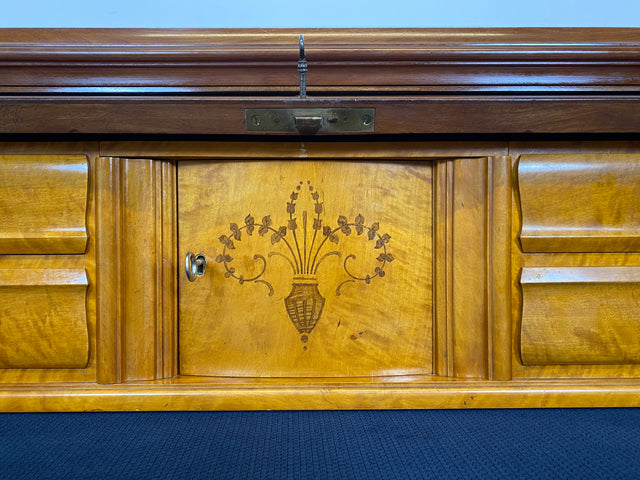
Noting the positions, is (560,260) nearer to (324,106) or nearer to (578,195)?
(578,195)

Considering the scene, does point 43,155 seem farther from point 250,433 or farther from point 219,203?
point 250,433

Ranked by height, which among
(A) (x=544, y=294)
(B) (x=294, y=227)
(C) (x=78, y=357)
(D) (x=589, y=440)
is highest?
(B) (x=294, y=227)

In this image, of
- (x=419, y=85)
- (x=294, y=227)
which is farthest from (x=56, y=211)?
(x=419, y=85)

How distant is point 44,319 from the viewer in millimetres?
750

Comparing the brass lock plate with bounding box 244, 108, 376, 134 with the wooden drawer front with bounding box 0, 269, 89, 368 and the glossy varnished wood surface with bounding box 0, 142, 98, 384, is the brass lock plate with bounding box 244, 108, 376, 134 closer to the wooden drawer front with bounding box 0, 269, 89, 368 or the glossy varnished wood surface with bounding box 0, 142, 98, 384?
the glossy varnished wood surface with bounding box 0, 142, 98, 384

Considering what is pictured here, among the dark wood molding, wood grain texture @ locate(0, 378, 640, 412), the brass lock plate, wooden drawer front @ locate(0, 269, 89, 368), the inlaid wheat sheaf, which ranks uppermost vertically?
the dark wood molding

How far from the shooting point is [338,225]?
78cm

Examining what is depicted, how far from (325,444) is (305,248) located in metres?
0.32

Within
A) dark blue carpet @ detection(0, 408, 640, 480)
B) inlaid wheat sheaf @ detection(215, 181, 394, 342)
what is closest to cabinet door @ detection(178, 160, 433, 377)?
inlaid wheat sheaf @ detection(215, 181, 394, 342)

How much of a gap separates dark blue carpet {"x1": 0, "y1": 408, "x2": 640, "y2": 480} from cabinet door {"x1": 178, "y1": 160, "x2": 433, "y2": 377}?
0.34 feet

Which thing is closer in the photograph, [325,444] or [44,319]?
[325,444]

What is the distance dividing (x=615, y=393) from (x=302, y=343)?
1.77ft

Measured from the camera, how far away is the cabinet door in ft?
2.55

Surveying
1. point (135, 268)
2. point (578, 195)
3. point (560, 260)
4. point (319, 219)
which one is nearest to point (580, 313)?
point (560, 260)
